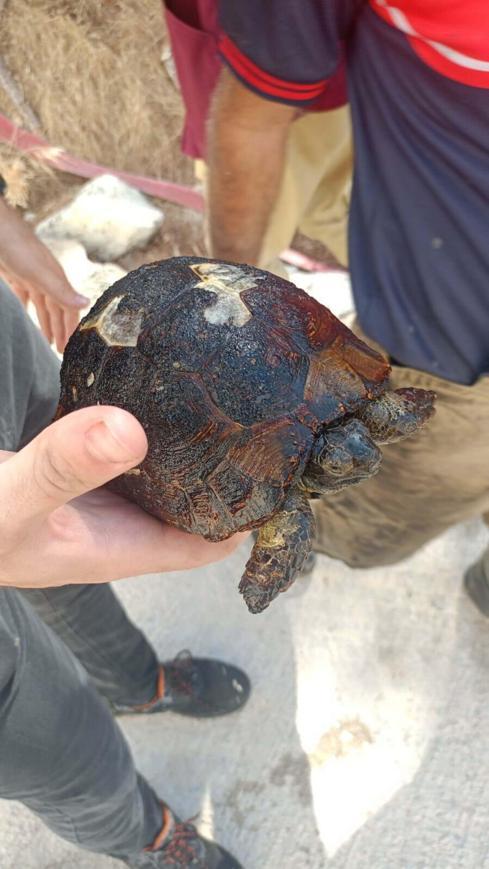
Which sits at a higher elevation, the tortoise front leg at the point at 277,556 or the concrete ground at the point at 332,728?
the tortoise front leg at the point at 277,556

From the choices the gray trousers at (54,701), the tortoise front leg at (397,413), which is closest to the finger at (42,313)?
the gray trousers at (54,701)

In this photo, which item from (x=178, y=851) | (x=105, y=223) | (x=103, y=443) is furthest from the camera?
(x=105, y=223)

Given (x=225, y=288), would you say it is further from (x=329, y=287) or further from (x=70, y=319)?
(x=329, y=287)

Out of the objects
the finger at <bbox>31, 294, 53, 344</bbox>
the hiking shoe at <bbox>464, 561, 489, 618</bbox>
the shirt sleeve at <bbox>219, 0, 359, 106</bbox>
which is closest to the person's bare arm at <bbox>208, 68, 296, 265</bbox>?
the shirt sleeve at <bbox>219, 0, 359, 106</bbox>

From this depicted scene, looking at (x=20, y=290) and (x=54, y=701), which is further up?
(x=20, y=290)

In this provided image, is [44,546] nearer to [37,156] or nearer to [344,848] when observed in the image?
[344,848]

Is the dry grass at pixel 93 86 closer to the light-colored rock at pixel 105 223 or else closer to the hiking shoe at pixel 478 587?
the light-colored rock at pixel 105 223

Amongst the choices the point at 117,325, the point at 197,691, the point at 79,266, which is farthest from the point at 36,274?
the point at 79,266
